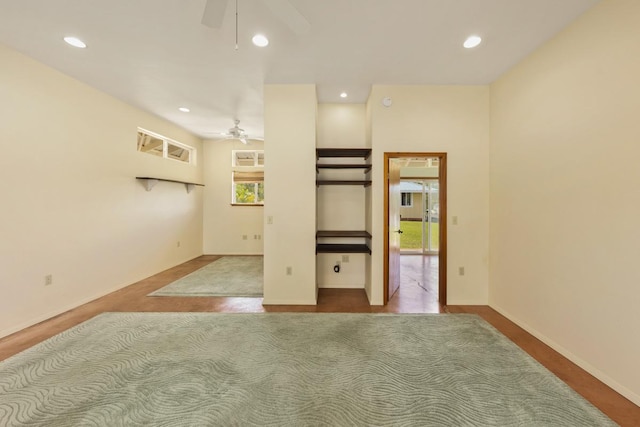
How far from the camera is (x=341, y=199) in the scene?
407 cm

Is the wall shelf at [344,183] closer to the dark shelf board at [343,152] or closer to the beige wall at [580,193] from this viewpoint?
the dark shelf board at [343,152]

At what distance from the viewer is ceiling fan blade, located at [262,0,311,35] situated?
5.24ft

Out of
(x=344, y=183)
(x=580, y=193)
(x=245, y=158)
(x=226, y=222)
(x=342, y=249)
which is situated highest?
(x=245, y=158)

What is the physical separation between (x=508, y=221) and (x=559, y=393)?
1.85m

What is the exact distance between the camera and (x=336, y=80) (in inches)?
128

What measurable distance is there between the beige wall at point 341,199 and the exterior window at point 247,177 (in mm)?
3061

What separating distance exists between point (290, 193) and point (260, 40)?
1.77m

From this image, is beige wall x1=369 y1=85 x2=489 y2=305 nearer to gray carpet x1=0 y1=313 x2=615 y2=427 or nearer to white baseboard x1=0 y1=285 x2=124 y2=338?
gray carpet x1=0 y1=313 x2=615 y2=427

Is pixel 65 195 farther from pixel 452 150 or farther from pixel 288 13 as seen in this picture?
pixel 452 150

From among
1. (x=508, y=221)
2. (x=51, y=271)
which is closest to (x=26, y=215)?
(x=51, y=271)

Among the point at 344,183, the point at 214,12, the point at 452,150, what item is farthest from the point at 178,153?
the point at 452,150

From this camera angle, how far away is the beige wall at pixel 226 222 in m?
6.61

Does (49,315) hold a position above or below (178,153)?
below

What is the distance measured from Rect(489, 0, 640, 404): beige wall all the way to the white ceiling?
0.37 metres
